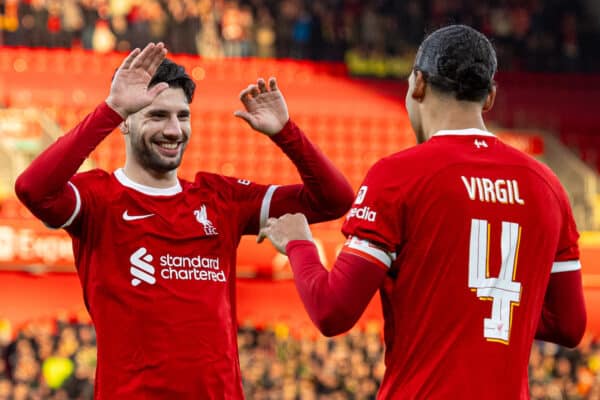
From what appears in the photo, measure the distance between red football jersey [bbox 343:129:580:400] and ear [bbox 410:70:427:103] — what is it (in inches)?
5.8

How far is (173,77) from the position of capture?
4.08 meters

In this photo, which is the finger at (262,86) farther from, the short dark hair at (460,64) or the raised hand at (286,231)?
the short dark hair at (460,64)

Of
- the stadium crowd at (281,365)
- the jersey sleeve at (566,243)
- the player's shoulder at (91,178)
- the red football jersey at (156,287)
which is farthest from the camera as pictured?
the stadium crowd at (281,365)

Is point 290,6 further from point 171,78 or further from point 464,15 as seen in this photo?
point 171,78

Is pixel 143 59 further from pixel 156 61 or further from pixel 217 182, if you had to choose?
pixel 217 182

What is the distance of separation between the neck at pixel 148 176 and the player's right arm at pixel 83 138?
0.38m

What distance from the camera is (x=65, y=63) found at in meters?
17.5

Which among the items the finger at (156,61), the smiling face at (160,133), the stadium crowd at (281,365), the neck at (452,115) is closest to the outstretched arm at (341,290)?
the neck at (452,115)

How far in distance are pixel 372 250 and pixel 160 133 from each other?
4.58ft

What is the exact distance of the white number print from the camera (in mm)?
2910

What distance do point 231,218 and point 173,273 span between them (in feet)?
1.16

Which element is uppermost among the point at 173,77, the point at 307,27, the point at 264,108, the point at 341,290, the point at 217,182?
the point at 307,27

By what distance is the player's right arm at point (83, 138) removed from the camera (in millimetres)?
3639

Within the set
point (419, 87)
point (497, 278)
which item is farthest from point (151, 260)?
point (497, 278)
